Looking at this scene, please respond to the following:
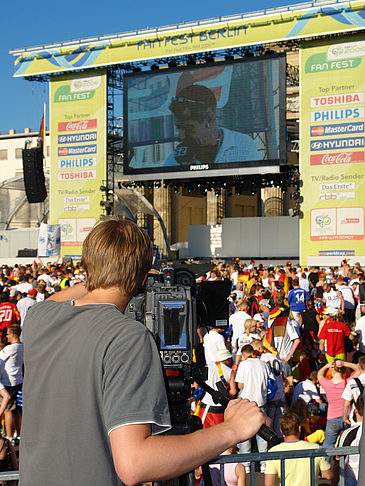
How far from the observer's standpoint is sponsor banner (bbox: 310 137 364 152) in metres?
25.4

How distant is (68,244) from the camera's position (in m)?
32.2

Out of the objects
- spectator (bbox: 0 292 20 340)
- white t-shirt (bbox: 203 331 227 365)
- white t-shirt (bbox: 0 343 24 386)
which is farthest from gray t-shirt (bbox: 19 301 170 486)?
spectator (bbox: 0 292 20 340)

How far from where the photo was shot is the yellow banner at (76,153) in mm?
31719

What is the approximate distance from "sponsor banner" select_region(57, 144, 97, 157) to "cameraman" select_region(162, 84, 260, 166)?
4.97 m

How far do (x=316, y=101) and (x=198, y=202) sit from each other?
2610 cm

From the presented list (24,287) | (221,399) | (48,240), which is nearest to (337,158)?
(48,240)

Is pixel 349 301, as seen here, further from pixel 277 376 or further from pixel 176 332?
pixel 176 332

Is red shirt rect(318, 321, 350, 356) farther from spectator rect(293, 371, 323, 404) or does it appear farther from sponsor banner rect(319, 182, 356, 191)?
sponsor banner rect(319, 182, 356, 191)

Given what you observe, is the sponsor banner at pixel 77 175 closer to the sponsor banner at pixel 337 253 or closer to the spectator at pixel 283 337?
the sponsor banner at pixel 337 253

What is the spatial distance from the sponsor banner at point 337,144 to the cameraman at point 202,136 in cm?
267

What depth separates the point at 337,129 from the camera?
25859 millimetres

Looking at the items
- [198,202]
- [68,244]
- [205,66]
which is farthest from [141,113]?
[198,202]

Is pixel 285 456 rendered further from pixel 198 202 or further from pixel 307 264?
pixel 198 202

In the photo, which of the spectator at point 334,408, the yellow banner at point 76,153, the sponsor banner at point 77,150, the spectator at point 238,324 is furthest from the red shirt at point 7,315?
the sponsor banner at point 77,150
